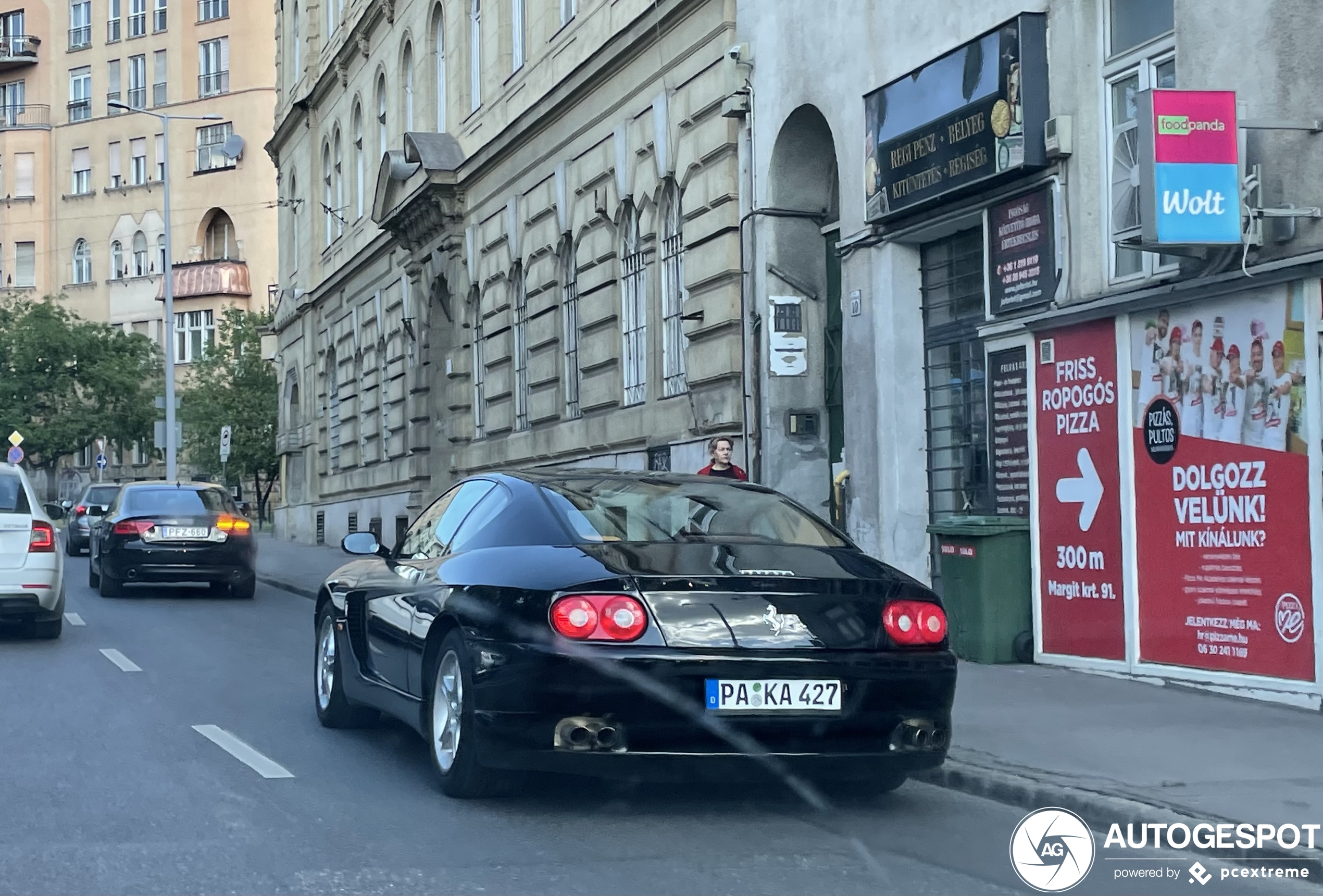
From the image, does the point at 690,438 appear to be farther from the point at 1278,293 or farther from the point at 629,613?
the point at 629,613

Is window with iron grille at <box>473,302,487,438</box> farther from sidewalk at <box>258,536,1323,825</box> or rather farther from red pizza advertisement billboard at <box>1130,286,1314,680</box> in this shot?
red pizza advertisement billboard at <box>1130,286,1314,680</box>

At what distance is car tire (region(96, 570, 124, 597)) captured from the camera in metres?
21.3

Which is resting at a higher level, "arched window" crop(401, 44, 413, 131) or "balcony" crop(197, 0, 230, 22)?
"balcony" crop(197, 0, 230, 22)

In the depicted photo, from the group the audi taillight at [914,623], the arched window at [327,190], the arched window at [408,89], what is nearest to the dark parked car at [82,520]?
the arched window at [327,190]

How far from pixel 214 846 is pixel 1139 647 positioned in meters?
7.17

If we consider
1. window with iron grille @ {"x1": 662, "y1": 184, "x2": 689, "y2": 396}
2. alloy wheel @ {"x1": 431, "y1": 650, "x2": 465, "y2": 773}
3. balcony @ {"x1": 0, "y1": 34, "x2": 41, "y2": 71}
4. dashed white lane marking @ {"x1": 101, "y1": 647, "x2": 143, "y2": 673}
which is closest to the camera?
alloy wheel @ {"x1": 431, "y1": 650, "x2": 465, "y2": 773}

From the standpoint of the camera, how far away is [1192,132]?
10219 millimetres

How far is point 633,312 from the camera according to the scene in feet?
69.5

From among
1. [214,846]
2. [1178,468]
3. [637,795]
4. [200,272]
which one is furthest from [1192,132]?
[200,272]

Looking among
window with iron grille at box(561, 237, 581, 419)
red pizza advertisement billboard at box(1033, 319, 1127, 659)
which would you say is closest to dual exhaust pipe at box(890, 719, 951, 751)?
red pizza advertisement billboard at box(1033, 319, 1127, 659)

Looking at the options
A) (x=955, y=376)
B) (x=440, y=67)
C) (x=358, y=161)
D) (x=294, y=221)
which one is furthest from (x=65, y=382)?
(x=955, y=376)

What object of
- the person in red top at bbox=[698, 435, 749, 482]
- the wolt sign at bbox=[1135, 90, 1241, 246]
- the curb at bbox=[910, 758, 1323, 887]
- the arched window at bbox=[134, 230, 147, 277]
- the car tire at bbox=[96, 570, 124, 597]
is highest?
the arched window at bbox=[134, 230, 147, 277]

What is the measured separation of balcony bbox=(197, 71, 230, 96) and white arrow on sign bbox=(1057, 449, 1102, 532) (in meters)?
61.0

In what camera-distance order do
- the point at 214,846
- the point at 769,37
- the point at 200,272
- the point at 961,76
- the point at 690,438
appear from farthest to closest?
the point at 200,272 < the point at 690,438 < the point at 769,37 < the point at 961,76 < the point at 214,846
